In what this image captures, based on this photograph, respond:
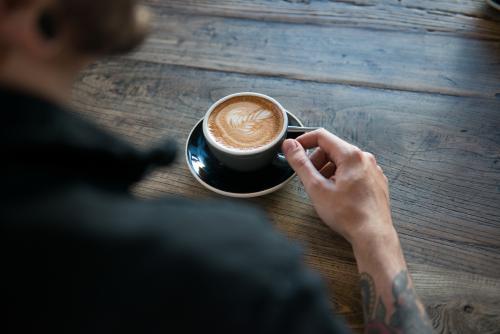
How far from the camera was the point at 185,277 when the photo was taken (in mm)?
404

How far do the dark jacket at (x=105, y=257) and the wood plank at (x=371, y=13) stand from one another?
92 cm

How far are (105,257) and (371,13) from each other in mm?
1079

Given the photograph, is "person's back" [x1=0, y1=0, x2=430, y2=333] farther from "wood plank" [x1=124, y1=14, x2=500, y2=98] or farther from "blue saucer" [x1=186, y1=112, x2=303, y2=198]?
"wood plank" [x1=124, y1=14, x2=500, y2=98]

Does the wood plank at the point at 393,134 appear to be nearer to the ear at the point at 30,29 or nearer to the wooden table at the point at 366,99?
the wooden table at the point at 366,99

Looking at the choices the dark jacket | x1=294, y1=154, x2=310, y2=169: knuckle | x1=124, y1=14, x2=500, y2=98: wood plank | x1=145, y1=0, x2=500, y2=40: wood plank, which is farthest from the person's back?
x1=145, y1=0, x2=500, y2=40: wood plank

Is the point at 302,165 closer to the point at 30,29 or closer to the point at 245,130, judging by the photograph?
the point at 245,130

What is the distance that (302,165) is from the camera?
836 mm

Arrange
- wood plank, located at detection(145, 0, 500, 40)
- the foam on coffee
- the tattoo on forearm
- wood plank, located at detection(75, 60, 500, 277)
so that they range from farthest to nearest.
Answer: wood plank, located at detection(145, 0, 500, 40), the foam on coffee, wood plank, located at detection(75, 60, 500, 277), the tattoo on forearm

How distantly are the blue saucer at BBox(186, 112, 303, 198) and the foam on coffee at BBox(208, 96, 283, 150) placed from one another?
43 mm

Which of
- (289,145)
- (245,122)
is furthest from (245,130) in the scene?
(289,145)

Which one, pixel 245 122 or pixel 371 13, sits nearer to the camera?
pixel 245 122

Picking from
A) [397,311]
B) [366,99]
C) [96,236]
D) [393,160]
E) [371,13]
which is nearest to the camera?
[96,236]

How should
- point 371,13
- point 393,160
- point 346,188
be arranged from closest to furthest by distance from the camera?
point 346,188 < point 393,160 < point 371,13

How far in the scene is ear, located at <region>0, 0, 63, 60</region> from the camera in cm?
41
